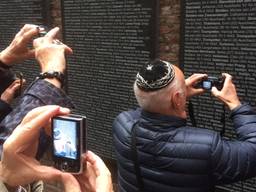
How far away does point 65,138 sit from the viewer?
1164 millimetres

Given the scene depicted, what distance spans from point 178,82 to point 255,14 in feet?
2.95

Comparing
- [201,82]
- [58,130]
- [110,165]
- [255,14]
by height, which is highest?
[255,14]

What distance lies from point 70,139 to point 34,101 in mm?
411

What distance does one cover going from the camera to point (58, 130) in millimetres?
1150

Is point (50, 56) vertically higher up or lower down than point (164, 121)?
higher up

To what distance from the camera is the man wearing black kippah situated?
205cm

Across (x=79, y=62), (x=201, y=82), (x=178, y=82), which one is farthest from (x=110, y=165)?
(x=178, y=82)

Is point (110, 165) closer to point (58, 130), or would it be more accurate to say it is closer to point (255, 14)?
point (255, 14)

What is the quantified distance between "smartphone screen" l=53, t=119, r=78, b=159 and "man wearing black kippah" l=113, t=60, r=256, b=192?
3.36 feet

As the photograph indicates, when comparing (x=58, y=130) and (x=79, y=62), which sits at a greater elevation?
(x=58, y=130)

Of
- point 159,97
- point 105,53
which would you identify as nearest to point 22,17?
point 105,53

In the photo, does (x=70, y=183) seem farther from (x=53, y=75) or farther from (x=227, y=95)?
(x=227, y=95)

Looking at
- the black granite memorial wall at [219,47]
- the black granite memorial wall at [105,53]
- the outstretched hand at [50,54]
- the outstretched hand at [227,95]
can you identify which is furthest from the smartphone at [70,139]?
the black granite memorial wall at [105,53]

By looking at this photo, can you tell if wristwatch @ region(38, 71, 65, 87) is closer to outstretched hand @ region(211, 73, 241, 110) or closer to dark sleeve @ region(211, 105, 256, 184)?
dark sleeve @ region(211, 105, 256, 184)
